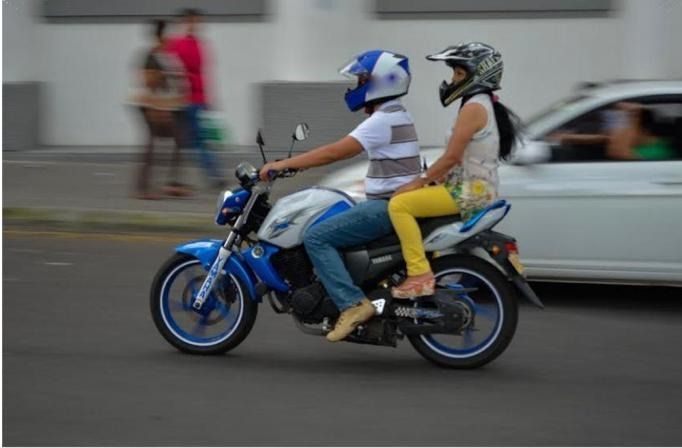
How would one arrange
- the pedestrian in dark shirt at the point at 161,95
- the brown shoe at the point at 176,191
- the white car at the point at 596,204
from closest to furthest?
the white car at the point at 596,204
the pedestrian in dark shirt at the point at 161,95
the brown shoe at the point at 176,191

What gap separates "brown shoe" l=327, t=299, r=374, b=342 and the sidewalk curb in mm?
5281

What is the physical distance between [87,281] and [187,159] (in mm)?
6270

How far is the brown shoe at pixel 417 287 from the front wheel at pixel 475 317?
124 millimetres

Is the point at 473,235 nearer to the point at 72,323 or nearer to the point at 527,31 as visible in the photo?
the point at 72,323

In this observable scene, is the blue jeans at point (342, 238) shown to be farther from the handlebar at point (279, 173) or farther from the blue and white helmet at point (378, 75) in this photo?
the blue and white helmet at point (378, 75)

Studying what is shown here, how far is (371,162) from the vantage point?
23.3 ft

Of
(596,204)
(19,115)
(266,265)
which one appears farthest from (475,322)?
(19,115)

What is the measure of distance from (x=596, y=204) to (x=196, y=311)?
296 cm

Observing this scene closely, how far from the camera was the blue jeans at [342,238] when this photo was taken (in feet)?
23.0

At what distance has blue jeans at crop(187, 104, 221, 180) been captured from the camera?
13758mm

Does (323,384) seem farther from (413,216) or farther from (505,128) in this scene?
(505,128)

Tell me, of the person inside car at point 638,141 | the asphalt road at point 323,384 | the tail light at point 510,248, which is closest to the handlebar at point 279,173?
the asphalt road at point 323,384

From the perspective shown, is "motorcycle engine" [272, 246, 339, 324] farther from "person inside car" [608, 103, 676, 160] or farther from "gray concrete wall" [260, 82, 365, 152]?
"gray concrete wall" [260, 82, 365, 152]

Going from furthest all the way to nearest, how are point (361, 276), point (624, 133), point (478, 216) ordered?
point (624, 133), point (361, 276), point (478, 216)
